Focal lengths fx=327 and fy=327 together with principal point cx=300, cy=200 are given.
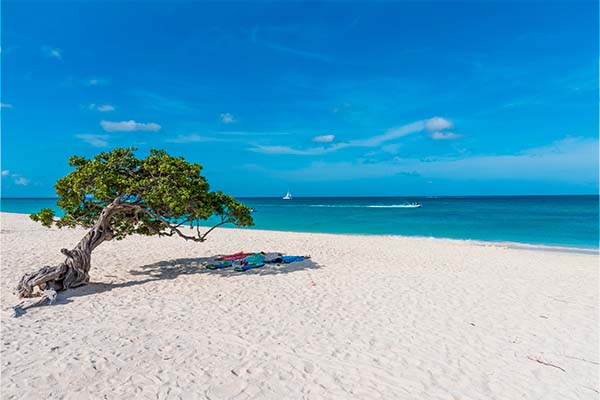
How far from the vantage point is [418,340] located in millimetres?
5672

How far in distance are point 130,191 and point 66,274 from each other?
2543 mm

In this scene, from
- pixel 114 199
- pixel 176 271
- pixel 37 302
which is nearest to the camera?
pixel 37 302

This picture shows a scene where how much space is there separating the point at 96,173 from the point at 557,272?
14.6 meters

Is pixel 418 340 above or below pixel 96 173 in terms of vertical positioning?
below

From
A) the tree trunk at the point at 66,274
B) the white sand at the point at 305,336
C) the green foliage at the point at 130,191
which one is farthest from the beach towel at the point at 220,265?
the tree trunk at the point at 66,274

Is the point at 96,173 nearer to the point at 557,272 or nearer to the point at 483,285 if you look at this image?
the point at 483,285

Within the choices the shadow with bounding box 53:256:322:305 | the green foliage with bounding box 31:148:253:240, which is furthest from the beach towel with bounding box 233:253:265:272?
the green foliage with bounding box 31:148:253:240

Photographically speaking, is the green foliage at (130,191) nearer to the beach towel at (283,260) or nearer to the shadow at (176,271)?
the shadow at (176,271)

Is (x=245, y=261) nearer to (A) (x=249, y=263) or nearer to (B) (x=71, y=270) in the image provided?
(A) (x=249, y=263)

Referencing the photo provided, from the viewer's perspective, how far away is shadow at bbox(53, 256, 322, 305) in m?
8.18

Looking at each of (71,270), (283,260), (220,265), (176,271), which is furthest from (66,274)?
(283,260)

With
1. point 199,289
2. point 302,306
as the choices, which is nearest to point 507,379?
point 302,306

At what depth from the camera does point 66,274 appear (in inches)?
317

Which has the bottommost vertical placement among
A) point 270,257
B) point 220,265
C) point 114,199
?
point 270,257
